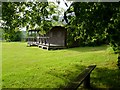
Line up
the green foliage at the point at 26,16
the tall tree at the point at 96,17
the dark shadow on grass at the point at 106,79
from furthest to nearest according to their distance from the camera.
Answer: the green foliage at the point at 26,16 < the tall tree at the point at 96,17 < the dark shadow on grass at the point at 106,79

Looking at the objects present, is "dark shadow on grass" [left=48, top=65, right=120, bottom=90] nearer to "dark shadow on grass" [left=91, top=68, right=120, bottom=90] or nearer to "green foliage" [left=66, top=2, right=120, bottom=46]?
"dark shadow on grass" [left=91, top=68, right=120, bottom=90]

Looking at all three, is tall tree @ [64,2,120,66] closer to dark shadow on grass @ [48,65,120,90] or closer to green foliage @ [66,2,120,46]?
green foliage @ [66,2,120,46]

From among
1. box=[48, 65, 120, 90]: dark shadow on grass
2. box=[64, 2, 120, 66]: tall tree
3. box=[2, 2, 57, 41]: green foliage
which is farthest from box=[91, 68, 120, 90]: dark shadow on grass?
box=[2, 2, 57, 41]: green foliage

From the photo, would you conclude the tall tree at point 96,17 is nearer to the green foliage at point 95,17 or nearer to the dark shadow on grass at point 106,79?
the green foliage at point 95,17

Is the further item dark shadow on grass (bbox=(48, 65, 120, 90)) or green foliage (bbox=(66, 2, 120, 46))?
green foliage (bbox=(66, 2, 120, 46))

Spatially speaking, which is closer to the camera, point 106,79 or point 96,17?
point 96,17

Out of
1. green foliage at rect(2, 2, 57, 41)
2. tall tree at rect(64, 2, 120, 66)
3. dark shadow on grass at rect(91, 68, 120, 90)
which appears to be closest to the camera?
dark shadow on grass at rect(91, 68, 120, 90)

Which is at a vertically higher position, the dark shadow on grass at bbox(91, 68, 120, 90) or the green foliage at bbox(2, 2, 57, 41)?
the green foliage at bbox(2, 2, 57, 41)

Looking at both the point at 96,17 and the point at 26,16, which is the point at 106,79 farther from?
the point at 26,16

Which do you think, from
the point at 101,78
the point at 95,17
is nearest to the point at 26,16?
the point at 95,17

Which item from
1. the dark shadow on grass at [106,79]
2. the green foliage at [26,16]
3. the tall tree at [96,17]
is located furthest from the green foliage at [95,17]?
the dark shadow on grass at [106,79]

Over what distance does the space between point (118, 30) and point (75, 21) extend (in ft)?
6.62

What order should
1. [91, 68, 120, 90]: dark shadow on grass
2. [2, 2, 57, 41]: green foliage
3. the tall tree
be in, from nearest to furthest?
[91, 68, 120, 90]: dark shadow on grass
the tall tree
[2, 2, 57, 41]: green foliage

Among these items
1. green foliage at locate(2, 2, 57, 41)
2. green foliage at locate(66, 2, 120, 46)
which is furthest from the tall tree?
green foliage at locate(2, 2, 57, 41)
